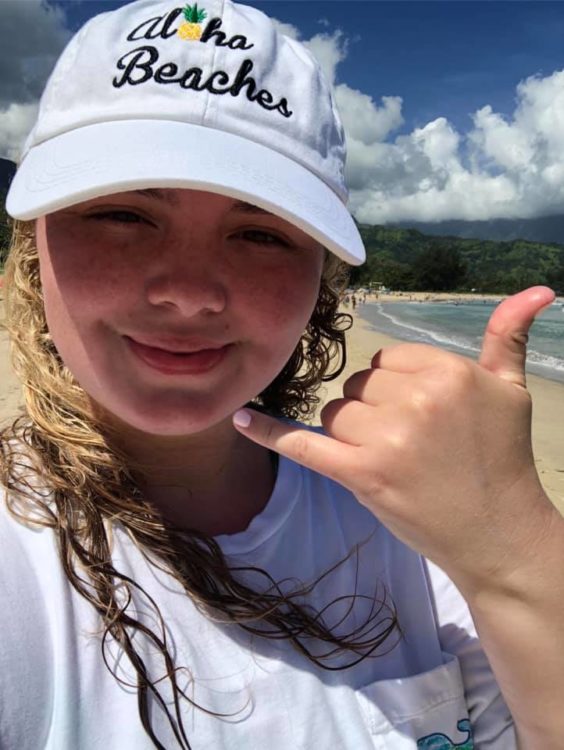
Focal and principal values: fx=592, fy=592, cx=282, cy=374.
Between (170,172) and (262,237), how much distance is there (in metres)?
0.19

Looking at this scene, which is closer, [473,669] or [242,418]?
[242,418]

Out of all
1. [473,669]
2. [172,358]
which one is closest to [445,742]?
[473,669]

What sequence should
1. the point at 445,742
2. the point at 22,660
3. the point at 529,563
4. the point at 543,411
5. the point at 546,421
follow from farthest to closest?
1. the point at 543,411
2. the point at 546,421
3. the point at 445,742
4. the point at 529,563
5. the point at 22,660

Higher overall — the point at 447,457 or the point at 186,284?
the point at 186,284

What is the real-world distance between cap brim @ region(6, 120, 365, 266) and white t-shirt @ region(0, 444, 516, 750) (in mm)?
511

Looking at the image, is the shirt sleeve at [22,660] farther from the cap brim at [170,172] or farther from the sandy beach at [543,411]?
the sandy beach at [543,411]

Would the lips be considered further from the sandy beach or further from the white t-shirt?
the sandy beach

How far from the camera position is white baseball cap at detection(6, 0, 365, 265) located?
0.91 m

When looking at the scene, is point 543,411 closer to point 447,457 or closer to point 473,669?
point 473,669

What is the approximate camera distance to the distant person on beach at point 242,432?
35.1 inches

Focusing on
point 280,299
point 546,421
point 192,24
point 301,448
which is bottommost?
point 546,421

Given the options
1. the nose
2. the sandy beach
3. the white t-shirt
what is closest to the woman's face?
the nose

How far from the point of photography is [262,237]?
1014 millimetres

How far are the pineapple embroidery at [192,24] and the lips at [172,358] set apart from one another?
0.52 metres
